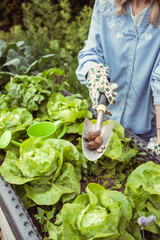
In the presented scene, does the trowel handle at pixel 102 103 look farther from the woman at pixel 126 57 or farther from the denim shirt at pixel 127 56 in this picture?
the denim shirt at pixel 127 56

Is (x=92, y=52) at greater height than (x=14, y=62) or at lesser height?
greater

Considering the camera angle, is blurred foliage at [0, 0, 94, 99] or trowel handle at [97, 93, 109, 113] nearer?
trowel handle at [97, 93, 109, 113]

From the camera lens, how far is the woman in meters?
1.24

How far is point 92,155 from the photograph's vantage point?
3.31 feet

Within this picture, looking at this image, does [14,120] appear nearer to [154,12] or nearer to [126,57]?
[126,57]

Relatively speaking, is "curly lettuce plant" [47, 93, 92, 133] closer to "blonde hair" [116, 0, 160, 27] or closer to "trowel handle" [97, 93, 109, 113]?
"trowel handle" [97, 93, 109, 113]

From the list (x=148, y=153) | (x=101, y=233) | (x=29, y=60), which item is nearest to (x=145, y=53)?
(x=148, y=153)

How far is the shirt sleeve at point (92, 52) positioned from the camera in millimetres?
1362

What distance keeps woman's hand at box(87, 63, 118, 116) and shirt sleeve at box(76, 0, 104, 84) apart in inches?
2.9

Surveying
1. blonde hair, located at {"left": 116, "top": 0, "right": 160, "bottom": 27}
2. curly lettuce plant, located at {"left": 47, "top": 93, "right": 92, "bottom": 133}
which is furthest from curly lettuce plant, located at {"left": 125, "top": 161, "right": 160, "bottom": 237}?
blonde hair, located at {"left": 116, "top": 0, "right": 160, "bottom": 27}

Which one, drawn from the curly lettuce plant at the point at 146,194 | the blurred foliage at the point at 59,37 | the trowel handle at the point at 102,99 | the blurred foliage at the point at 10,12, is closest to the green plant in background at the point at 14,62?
the blurred foliage at the point at 59,37

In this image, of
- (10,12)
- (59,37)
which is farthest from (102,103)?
(10,12)

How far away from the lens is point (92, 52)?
144cm

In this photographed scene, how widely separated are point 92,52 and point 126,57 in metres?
0.21
